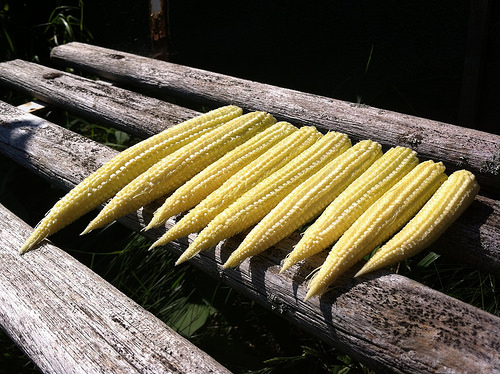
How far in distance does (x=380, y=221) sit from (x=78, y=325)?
3.61ft

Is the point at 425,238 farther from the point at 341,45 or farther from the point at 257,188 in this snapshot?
the point at 341,45

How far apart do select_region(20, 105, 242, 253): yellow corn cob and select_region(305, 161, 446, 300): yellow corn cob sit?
3.22 ft

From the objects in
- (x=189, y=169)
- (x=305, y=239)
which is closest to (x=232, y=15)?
(x=189, y=169)

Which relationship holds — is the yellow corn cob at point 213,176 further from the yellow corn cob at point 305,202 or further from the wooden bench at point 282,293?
the yellow corn cob at point 305,202

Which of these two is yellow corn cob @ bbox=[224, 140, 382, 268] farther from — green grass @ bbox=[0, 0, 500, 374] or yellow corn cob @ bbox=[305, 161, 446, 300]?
green grass @ bbox=[0, 0, 500, 374]

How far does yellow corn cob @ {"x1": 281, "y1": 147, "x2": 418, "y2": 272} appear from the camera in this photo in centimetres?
185

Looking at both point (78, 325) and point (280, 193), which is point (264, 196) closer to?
point (280, 193)

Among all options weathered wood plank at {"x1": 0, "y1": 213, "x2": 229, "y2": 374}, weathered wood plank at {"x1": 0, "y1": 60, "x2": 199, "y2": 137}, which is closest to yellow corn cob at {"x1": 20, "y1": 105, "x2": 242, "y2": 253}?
weathered wood plank at {"x1": 0, "y1": 213, "x2": 229, "y2": 374}

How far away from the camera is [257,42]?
14.0ft

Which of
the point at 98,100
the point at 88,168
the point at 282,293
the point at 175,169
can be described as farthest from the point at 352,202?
the point at 98,100

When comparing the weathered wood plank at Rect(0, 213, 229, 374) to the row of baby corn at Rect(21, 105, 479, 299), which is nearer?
the weathered wood plank at Rect(0, 213, 229, 374)

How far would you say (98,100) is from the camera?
3.41 m

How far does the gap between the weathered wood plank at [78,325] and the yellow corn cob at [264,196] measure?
11.7 inches

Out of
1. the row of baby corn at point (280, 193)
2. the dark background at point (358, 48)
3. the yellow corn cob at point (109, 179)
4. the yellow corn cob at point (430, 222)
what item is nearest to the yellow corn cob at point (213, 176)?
the row of baby corn at point (280, 193)
